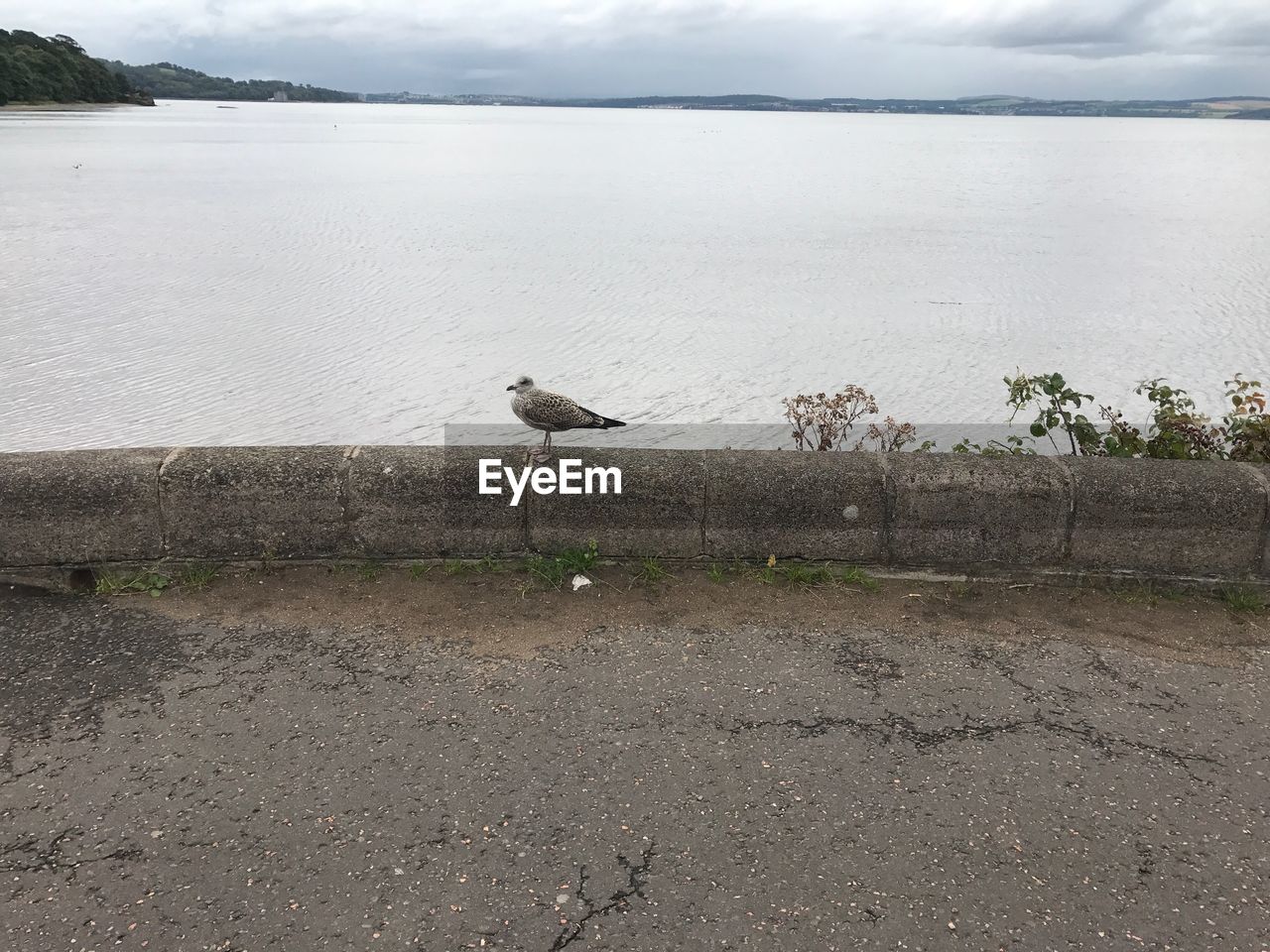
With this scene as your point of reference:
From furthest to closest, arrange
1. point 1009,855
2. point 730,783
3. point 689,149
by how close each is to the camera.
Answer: point 689,149, point 730,783, point 1009,855

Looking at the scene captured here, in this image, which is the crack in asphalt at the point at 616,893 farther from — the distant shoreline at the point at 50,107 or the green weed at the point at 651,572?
the distant shoreline at the point at 50,107

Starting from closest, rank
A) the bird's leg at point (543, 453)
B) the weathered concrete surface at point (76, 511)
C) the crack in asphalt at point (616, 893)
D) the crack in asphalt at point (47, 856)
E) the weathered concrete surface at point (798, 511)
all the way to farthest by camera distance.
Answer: the crack in asphalt at point (616, 893)
the crack in asphalt at point (47, 856)
the weathered concrete surface at point (76, 511)
the weathered concrete surface at point (798, 511)
the bird's leg at point (543, 453)

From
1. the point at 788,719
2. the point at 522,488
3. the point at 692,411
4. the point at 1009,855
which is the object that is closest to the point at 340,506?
the point at 522,488

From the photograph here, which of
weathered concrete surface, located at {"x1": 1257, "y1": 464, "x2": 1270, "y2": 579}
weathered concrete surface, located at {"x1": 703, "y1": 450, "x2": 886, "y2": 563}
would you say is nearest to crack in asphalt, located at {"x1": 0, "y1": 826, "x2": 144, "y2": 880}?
weathered concrete surface, located at {"x1": 703, "y1": 450, "x2": 886, "y2": 563}

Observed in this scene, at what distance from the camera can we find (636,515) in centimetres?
503

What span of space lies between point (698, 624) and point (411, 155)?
59737mm

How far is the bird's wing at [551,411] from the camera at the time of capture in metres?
5.35

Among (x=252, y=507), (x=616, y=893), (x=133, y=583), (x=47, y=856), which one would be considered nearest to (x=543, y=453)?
(x=252, y=507)

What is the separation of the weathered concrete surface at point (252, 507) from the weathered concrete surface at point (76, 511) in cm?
10

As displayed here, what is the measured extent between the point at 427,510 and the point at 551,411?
2.82 feet

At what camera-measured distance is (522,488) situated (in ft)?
16.5

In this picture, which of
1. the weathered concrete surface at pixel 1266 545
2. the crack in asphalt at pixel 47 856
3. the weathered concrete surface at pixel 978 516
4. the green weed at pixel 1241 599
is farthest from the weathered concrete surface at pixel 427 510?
the weathered concrete surface at pixel 1266 545

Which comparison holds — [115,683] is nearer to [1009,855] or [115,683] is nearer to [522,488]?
[522,488]

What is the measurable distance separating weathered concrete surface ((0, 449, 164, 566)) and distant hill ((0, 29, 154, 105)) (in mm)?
120788
